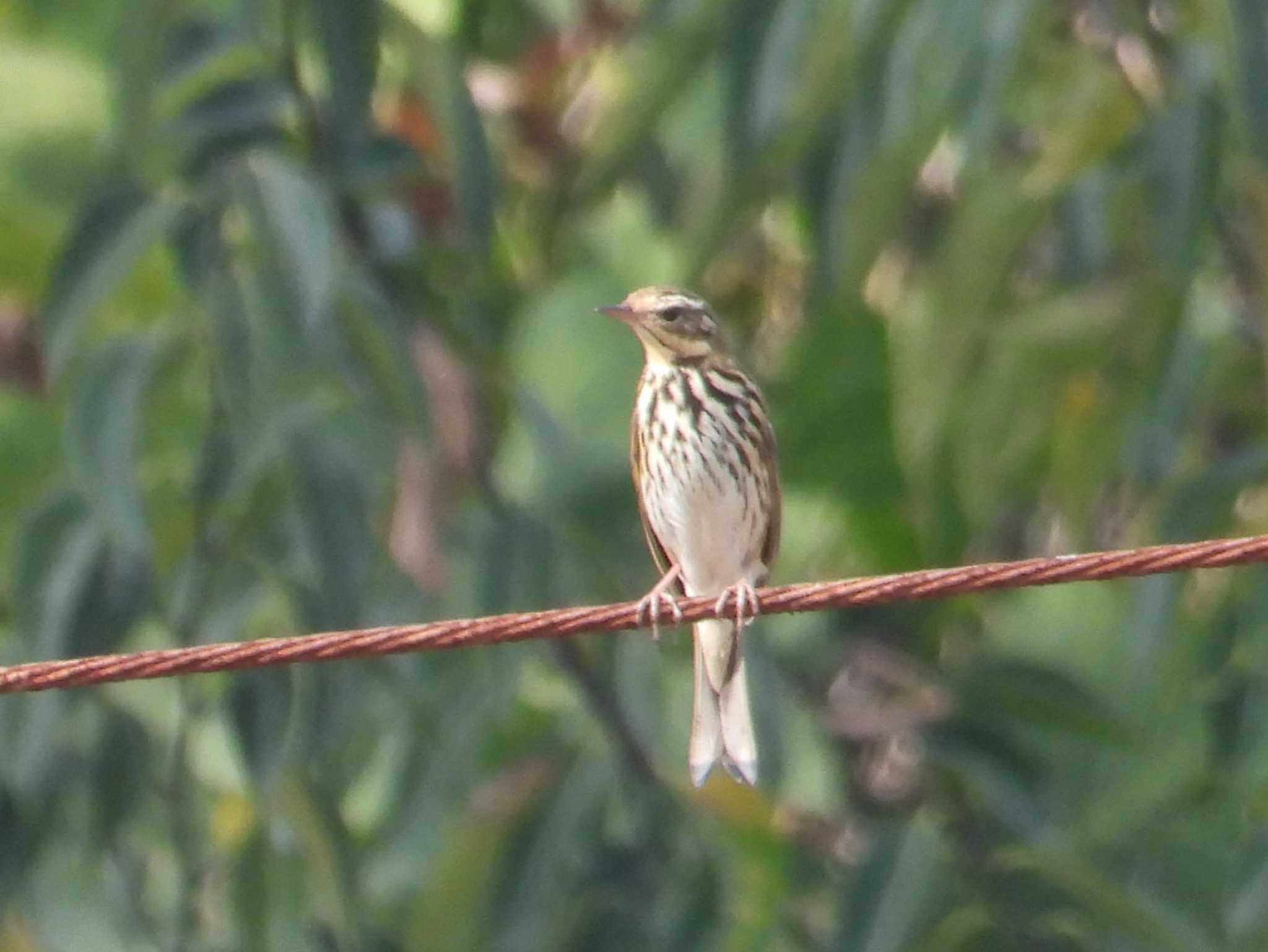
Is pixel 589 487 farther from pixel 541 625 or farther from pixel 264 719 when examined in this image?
pixel 541 625

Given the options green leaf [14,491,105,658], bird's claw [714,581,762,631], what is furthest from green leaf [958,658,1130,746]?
green leaf [14,491,105,658]

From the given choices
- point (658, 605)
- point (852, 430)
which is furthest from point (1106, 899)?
point (852, 430)

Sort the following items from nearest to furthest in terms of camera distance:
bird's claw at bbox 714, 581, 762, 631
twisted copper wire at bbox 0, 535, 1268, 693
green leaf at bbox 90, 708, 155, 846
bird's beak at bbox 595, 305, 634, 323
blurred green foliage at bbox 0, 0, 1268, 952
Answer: twisted copper wire at bbox 0, 535, 1268, 693 → bird's claw at bbox 714, 581, 762, 631 → blurred green foliage at bbox 0, 0, 1268, 952 → green leaf at bbox 90, 708, 155, 846 → bird's beak at bbox 595, 305, 634, 323

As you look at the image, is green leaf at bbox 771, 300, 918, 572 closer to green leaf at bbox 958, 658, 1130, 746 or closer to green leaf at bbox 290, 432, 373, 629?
green leaf at bbox 958, 658, 1130, 746

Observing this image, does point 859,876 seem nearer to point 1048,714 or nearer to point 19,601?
point 1048,714

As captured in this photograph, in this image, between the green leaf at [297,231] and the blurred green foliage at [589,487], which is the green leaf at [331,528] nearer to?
the blurred green foliage at [589,487]

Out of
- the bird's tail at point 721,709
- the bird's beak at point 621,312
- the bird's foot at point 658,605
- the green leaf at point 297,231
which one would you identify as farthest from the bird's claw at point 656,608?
the green leaf at point 297,231

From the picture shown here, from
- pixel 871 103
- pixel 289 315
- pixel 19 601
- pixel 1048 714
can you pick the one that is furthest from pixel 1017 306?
pixel 19 601
